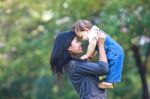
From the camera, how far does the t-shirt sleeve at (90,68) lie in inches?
250

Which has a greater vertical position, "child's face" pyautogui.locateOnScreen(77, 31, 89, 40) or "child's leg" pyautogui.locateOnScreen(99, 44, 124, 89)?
"child's face" pyautogui.locateOnScreen(77, 31, 89, 40)

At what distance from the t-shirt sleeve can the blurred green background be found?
10.3 metres

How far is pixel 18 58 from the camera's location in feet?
79.3

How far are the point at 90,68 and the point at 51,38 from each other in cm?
1400

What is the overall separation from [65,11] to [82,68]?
12.0m

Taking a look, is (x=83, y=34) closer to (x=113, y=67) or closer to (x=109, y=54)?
(x=109, y=54)

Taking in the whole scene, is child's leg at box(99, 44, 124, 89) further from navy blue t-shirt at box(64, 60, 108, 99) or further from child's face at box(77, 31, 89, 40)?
child's face at box(77, 31, 89, 40)

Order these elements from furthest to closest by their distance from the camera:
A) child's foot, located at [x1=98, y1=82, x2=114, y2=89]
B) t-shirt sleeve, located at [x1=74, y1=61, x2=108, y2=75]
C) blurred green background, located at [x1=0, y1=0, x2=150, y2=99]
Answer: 1. blurred green background, located at [x1=0, y1=0, x2=150, y2=99]
2. child's foot, located at [x1=98, y1=82, x2=114, y2=89]
3. t-shirt sleeve, located at [x1=74, y1=61, x2=108, y2=75]

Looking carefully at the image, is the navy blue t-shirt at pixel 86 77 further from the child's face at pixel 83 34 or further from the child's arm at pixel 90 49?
the child's face at pixel 83 34

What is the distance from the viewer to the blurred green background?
56.7 feet

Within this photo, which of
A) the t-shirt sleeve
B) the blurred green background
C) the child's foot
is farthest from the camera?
→ the blurred green background

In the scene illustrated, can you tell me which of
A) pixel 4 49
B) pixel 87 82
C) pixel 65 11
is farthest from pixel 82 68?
pixel 4 49

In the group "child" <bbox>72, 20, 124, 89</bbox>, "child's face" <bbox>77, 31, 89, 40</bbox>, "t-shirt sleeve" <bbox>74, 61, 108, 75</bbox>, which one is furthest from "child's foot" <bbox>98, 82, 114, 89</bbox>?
"child's face" <bbox>77, 31, 89, 40</bbox>

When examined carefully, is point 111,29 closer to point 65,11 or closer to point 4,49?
point 65,11
